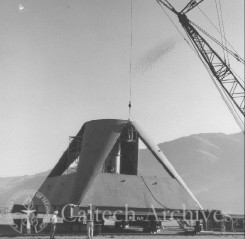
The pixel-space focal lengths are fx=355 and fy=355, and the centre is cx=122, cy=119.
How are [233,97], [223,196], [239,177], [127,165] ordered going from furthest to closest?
1. [239,177]
2. [223,196]
3. [233,97]
4. [127,165]

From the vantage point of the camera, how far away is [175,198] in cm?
2100

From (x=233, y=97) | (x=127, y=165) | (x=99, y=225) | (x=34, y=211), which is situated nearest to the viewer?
(x=99, y=225)

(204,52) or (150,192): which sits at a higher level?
(204,52)

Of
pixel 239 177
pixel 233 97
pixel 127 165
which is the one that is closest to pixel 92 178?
pixel 127 165

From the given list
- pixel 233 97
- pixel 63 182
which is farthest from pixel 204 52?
pixel 63 182

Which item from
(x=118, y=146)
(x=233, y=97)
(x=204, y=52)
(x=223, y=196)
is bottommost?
(x=223, y=196)

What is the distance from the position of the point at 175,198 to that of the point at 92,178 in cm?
521

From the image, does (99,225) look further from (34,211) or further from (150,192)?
(34,211)

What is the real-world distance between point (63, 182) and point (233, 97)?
13.7 m

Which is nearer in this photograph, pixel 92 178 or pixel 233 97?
pixel 92 178

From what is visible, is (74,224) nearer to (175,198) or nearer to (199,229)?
(175,198)

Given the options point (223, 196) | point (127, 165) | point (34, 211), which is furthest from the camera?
point (223, 196)

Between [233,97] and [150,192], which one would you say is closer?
[150,192]

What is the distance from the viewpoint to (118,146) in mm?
22125
